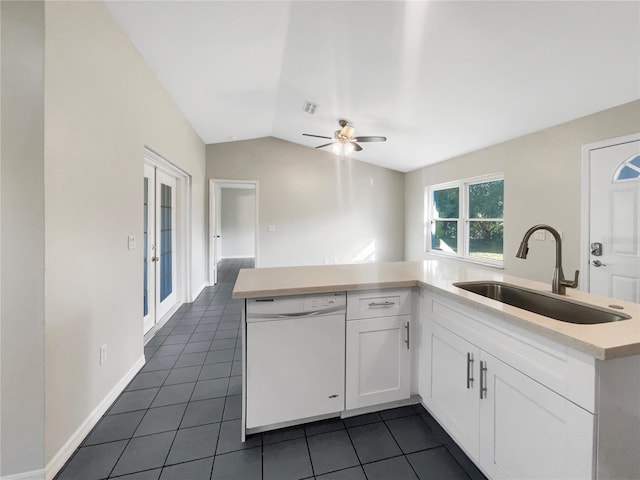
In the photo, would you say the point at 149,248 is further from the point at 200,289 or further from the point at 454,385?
the point at 454,385

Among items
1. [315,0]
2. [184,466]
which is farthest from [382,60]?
[184,466]

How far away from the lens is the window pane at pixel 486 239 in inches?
154

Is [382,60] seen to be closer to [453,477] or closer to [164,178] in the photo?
[164,178]

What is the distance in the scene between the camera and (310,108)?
3.90 meters

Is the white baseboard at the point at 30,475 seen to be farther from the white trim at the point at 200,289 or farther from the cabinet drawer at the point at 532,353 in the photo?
the white trim at the point at 200,289

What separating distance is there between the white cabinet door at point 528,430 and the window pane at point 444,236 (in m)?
3.88

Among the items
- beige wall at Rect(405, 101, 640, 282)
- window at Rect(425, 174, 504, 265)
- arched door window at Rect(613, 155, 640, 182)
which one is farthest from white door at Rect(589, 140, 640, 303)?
window at Rect(425, 174, 504, 265)

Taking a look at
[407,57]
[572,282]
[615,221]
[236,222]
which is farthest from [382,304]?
[236,222]

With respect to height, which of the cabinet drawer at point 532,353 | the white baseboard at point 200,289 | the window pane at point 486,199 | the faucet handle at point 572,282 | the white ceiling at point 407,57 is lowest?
the white baseboard at point 200,289

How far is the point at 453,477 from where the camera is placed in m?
1.36

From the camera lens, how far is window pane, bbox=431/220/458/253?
4.80 m

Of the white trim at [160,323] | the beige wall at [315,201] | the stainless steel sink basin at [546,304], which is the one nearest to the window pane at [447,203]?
the beige wall at [315,201]

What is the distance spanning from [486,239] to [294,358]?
3.73 meters

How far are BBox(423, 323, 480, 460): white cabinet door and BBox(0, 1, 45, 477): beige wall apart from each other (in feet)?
6.59
